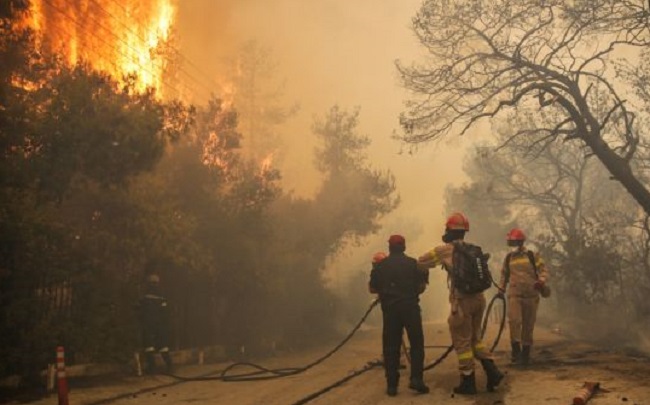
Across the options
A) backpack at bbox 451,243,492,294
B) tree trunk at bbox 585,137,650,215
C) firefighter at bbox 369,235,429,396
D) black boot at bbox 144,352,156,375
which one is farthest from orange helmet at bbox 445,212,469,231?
black boot at bbox 144,352,156,375

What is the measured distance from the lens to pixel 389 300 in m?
7.18

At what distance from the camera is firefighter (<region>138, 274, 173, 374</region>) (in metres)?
10.9

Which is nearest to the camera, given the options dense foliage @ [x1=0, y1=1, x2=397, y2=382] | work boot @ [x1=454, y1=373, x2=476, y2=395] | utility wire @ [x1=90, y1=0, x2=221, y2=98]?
work boot @ [x1=454, y1=373, x2=476, y2=395]

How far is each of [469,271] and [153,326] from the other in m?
7.00

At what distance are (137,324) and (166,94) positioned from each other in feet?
85.6

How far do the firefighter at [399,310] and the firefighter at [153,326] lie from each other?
571 cm

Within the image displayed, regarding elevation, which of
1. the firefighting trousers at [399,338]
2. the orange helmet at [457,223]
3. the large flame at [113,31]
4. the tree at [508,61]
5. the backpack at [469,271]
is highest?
the large flame at [113,31]

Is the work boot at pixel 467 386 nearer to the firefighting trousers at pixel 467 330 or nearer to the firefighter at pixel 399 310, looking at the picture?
the firefighting trousers at pixel 467 330

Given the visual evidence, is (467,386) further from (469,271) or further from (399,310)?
(469,271)

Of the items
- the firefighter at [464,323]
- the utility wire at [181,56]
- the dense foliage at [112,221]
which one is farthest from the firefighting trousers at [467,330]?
the utility wire at [181,56]

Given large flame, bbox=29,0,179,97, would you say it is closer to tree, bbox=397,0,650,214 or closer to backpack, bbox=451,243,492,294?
tree, bbox=397,0,650,214

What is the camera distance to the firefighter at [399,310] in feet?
23.0

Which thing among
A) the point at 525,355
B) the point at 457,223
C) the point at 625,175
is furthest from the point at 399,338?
the point at 625,175

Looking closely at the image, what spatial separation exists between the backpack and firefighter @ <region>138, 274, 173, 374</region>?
669cm
